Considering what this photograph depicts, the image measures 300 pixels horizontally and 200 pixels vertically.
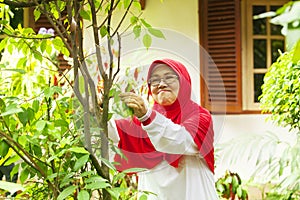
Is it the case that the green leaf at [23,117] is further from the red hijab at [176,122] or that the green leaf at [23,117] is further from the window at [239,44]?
the window at [239,44]

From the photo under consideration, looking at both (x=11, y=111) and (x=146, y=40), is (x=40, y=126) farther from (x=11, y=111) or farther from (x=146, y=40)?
(x=146, y=40)

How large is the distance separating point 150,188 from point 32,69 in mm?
2410

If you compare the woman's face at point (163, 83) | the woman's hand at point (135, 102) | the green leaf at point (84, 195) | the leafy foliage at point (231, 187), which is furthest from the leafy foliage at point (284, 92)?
the green leaf at point (84, 195)

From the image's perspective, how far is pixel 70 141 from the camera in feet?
4.13

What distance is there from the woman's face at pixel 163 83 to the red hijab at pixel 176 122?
0.01 meters

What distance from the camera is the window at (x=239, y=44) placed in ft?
16.9

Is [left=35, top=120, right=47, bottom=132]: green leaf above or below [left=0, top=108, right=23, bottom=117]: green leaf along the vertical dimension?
Result: below

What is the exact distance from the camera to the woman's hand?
138 centimetres

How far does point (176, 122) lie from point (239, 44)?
141 inches

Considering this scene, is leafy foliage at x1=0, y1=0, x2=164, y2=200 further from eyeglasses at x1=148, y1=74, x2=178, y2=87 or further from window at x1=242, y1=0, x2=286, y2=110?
window at x1=242, y1=0, x2=286, y2=110

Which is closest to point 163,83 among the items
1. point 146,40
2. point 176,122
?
point 176,122

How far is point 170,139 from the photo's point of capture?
1521 millimetres

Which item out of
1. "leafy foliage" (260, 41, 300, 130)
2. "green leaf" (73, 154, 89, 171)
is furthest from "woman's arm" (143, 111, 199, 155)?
"leafy foliage" (260, 41, 300, 130)

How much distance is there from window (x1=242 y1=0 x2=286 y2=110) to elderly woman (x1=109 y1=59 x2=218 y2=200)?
142 inches
